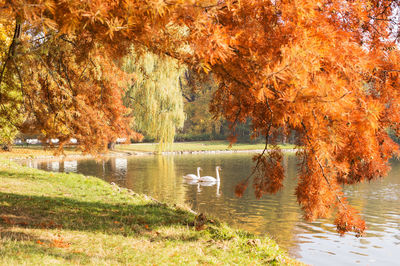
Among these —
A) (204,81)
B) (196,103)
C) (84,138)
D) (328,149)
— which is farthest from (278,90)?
(196,103)

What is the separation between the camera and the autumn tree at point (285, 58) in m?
3.71

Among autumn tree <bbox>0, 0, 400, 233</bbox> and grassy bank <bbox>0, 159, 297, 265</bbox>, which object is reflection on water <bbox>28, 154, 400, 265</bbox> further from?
autumn tree <bbox>0, 0, 400, 233</bbox>

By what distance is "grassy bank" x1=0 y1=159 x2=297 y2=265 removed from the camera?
482 cm

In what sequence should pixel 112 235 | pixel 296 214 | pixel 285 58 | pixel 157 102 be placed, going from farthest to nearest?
pixel 157 102 < pixel 296 214 < pixel 112 235 < pixel 285 58

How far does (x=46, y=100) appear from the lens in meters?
8.18

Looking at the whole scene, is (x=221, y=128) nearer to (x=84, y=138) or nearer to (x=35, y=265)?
(x=84, y=138)

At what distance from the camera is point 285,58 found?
381 centimetres

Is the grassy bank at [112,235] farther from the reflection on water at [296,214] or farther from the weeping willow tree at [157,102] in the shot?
the weeping willow tree at [157,102]

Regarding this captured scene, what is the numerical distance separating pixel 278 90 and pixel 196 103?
5069 centimetres

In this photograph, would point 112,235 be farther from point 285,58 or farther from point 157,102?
point 157,102

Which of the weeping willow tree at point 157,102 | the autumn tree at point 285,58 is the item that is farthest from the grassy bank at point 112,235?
the weeping willow tree at point 157,102

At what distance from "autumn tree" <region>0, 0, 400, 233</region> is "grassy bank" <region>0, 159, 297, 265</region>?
3.51 feet

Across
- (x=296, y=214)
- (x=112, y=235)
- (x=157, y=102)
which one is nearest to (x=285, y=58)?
(x=112, y=235)

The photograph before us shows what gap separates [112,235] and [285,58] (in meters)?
3.80
